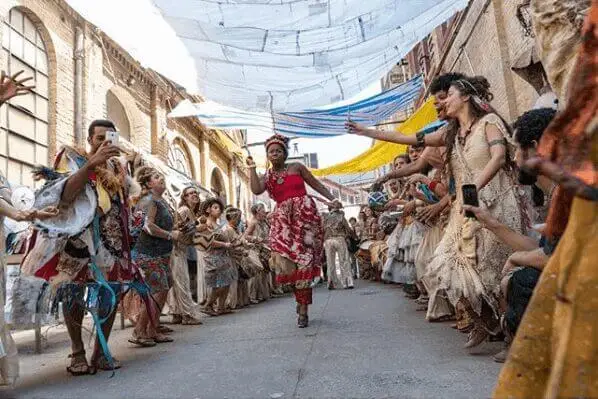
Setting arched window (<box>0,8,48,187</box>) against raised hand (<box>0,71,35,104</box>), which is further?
arched window (<box>0,8,48,187</box>)

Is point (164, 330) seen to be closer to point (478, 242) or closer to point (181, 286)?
point (181, 286)

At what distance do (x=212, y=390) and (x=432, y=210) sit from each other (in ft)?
7.55

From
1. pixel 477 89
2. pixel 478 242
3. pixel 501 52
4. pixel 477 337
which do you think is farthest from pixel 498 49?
pixel 477 337

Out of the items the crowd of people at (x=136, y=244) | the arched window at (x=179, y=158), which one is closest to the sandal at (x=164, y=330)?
the crowd of people at (x=136, y=244)

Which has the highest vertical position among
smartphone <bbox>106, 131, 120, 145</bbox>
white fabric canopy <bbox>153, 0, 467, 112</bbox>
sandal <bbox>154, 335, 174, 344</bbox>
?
white fabric canopy <bbox>153, 0, 467, 112</bbox>

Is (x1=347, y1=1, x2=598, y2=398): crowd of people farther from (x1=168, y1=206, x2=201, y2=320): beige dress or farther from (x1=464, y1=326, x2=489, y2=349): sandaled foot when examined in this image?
(x1=168, y1=206, x2=201, y2=320): beige dress

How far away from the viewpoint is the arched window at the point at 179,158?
15517mm

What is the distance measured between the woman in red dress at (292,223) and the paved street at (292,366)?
473 millimetres

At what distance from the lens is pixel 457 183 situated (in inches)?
138

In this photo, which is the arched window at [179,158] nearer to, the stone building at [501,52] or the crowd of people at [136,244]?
the crowd of people at [136,244]

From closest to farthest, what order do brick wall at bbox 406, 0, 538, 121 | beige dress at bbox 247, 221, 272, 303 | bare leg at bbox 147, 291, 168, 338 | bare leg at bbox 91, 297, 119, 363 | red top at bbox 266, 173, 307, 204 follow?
bare leg at bbox 91, 297, 119, 363 < bare leg at bbox 147, 291, 168, 338 < red top at bbox 266, 173, 307, 204 < brick wall at bbox 406, 0, 538, 121 < beige dress at bbox 247, 221, 272, 303

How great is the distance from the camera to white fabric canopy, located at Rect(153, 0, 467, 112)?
426cm

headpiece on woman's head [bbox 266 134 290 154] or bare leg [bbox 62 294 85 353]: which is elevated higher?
headpiece on woman's head [bbox 266 134 290 154]

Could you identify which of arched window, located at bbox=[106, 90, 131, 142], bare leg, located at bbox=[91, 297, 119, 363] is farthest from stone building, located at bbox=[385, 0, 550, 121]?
arched window, located at bbox=[106, 90, 131, 142]
